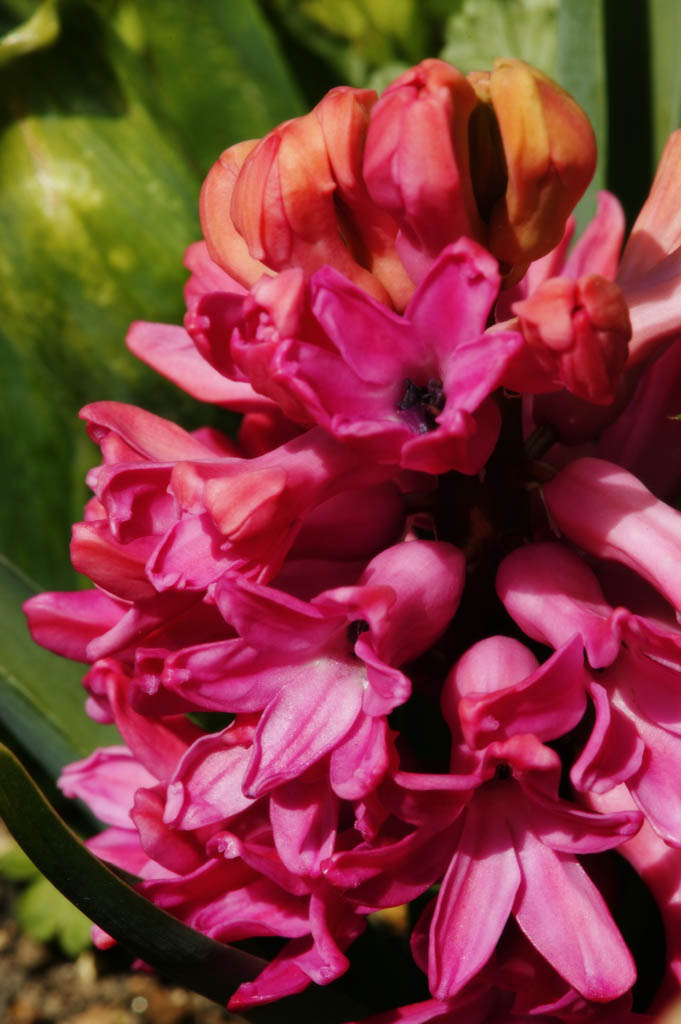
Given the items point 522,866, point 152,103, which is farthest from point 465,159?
point 152,103

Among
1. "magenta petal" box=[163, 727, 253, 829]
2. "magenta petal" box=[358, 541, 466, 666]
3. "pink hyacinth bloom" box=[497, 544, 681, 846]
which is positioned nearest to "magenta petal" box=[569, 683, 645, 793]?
"pink hyacinth bloom" box=[497, 544, 681, 846]

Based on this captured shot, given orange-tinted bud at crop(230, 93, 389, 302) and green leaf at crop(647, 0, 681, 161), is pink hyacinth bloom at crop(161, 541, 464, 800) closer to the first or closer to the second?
orange-tinted bud at crop(230, 93, 389, 302)

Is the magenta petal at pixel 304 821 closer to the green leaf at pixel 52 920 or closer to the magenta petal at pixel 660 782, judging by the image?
the magenta petal at pixel 660 782

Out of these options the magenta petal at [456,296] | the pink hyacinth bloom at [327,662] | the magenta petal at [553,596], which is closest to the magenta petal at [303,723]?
the pink hyacinth bloom at [327,662]

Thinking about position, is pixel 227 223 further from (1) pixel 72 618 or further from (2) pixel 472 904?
(2) pixel 472 904

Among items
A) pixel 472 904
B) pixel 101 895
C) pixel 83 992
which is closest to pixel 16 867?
pixel 83 992

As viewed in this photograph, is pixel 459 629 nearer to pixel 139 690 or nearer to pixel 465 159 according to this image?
pixel 139 690
